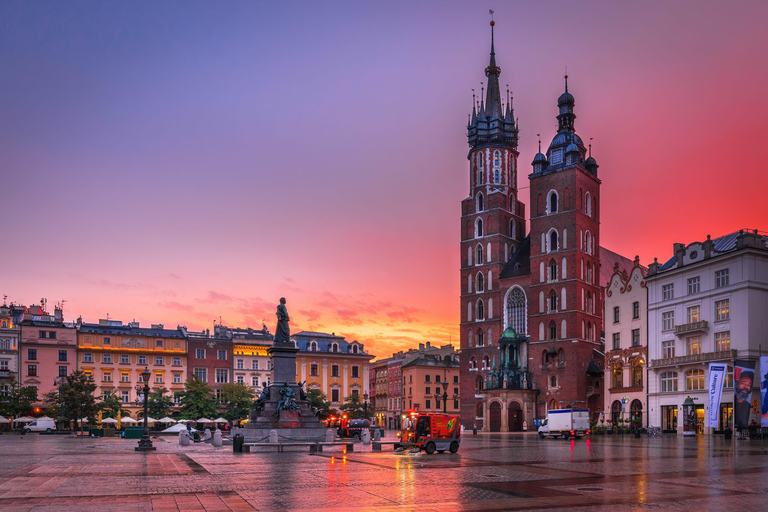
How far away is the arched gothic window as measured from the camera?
305 feet

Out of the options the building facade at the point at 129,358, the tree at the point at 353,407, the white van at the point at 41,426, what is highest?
the building facade at the point at 129,358

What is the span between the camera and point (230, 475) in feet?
74.6

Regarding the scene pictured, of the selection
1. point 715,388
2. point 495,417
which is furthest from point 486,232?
Result: point 715,388

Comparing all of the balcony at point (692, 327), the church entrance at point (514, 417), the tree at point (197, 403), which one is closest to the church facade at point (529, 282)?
the church entrance at point (514, 417)

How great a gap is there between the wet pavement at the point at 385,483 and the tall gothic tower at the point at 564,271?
54.5 m

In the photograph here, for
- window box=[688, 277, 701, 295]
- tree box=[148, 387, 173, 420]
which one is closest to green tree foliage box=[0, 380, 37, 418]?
tree box=[148, 387, 173, 420]

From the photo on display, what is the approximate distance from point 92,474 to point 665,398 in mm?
52664

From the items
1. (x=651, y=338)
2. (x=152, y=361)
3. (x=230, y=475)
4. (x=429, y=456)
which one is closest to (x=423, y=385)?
(x=152, y=361)

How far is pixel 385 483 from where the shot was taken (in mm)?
20438

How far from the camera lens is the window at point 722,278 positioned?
56.3 meters

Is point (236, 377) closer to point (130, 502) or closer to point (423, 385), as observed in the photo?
point (423, 385)

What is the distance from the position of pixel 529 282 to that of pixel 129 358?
2151 inches

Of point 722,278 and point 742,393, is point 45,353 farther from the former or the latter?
point 742,393

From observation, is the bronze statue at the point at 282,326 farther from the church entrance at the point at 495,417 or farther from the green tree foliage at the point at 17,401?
the green tree foliage at the point at 17,401
